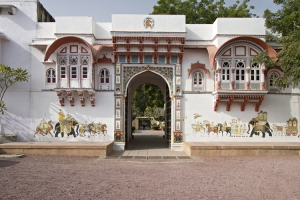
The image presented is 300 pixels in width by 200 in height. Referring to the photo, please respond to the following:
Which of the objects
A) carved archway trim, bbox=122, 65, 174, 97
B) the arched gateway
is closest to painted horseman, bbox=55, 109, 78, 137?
the arched gateway

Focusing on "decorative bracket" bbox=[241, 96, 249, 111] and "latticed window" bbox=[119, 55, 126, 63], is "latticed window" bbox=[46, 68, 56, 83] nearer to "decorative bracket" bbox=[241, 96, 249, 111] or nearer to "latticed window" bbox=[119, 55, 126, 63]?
"latticed window" bbox=[119, 55, 126, 63]

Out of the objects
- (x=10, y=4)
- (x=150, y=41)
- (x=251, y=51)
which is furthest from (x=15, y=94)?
(x=251, y=51)

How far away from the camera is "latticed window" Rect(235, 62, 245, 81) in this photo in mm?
13945

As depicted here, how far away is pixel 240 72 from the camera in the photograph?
14.0 meters

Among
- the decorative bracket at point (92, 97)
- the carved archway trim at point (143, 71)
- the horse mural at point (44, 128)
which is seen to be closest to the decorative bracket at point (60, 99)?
the horse mural at point (44, 128)

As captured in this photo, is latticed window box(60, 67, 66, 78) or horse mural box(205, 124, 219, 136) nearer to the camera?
latticed window box(60, 67, 66, 78)

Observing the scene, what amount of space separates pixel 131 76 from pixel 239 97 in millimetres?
5069

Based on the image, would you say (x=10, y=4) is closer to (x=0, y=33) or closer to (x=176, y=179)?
(x=0, y=33)

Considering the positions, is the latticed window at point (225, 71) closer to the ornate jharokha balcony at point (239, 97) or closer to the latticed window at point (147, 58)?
the ornate jharokha balcony at point (239, 97)

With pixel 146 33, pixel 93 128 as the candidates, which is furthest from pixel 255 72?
pixel 93 128

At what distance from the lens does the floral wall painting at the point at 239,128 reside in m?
14.2

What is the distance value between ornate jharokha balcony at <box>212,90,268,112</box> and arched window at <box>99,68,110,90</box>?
4980 mm

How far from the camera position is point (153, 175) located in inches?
345

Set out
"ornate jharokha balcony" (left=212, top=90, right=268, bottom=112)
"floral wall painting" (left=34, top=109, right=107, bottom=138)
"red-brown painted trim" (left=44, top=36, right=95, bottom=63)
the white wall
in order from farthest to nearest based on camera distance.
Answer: "floral wall painting" (left=34, top=109, right=107, bottom=138) → the white wall → "ornate jharokha balcony" (left=212, top=90, right=268, bottom=112) → "red-brown painted trim" (left=44, top=36, right=95, bottom=63)
